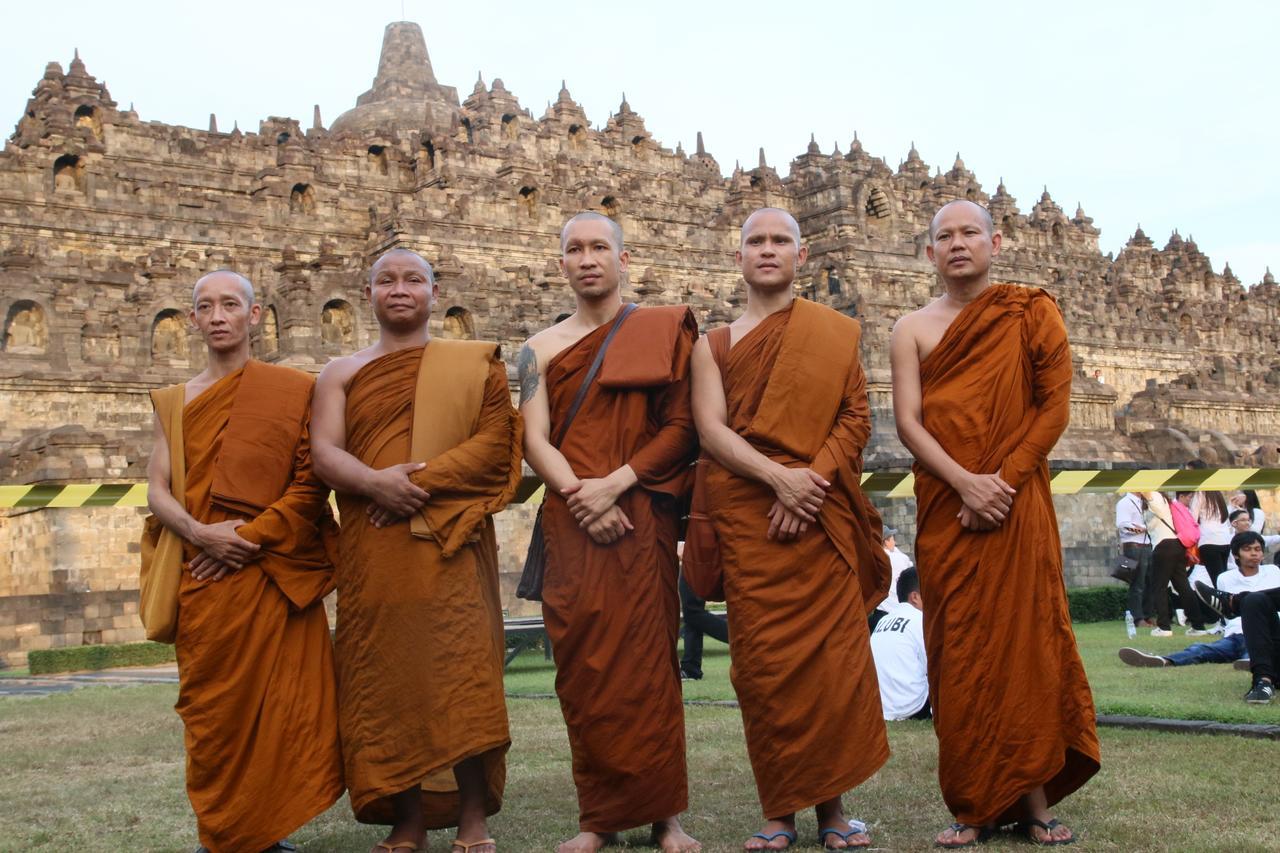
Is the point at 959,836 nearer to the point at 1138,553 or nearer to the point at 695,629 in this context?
the point at 695,629

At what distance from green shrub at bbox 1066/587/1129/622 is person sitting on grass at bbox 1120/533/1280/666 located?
597cm

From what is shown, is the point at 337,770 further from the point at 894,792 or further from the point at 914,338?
the point at 914,338

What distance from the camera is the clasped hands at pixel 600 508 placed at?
5.58 m

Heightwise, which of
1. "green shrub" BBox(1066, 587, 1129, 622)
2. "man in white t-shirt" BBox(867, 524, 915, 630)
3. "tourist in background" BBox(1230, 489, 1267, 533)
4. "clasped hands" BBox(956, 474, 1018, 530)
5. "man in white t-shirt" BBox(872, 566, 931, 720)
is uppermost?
"clasped hands" BBox(956, 474, 1018, 530)

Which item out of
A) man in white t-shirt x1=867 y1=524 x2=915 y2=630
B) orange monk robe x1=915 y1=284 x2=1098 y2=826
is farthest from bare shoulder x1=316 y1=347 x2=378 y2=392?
man in white t-shirt x1=867 y1=524 x2=915 y2=630

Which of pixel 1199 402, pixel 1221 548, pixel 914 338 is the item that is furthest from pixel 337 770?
pixel 1199 402

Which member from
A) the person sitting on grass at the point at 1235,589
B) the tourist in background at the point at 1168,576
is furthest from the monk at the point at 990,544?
the tourist in background at the point at 1168,576

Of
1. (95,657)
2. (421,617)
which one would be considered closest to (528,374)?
(421,617)

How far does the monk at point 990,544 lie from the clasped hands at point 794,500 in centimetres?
46

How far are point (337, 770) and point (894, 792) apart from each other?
233 centimetres

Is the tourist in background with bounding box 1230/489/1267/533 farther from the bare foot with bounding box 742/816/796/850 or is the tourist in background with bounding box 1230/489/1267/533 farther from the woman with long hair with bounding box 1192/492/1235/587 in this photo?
the bare foot with bounding box 742/816/796/850

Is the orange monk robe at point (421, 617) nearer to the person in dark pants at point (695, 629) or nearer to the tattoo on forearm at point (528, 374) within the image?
the tattoo on forearm at point (528, 374)

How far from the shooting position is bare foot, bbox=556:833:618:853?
213 inches

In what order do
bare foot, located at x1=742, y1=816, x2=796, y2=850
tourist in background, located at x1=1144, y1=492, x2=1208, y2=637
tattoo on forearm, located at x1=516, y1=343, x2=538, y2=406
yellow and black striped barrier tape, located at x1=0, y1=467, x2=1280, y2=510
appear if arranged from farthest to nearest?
tourist in background, located at x1=1144, y1=492, x2=1208, y2=637 < yellow and black striped barrier tape, located at x1=0, y1=467, x2=1280, y2=510 < tattoo on forearm, located at x1=516, y1=343, x2=538, y2=406 < bare foot, located at x1=742, y1=816, x2=796, y2=850
